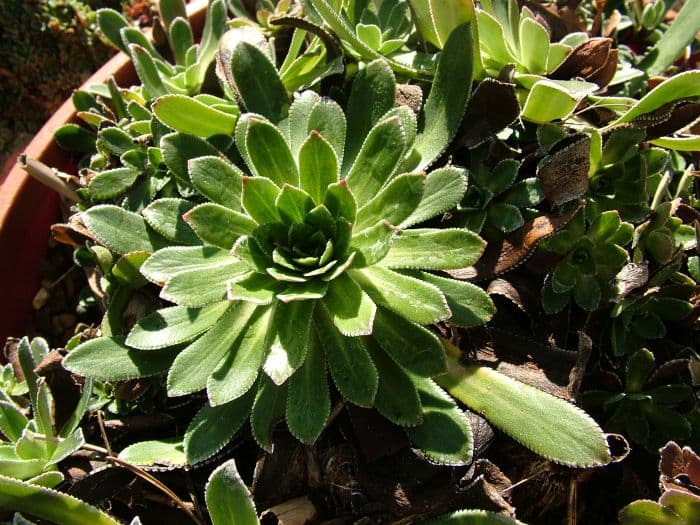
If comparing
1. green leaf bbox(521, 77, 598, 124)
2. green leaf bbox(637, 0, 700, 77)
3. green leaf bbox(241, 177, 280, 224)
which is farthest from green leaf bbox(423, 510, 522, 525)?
green leaf bbox(637, 0, 700, 77)

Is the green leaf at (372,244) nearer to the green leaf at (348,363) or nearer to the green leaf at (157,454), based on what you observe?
the green leaf at (348,363)

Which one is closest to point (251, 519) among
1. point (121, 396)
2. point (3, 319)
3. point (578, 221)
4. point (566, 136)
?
point (121, 396)

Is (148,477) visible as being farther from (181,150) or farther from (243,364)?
(181,150)

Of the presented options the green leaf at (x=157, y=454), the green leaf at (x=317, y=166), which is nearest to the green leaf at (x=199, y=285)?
the green leaf at (x=317, y=166)

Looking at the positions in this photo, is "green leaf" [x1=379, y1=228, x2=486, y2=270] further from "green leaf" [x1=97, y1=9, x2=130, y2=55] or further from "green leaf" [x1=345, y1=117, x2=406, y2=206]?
"green leaf" [x1=97, y1=9, x2=130, y2=55]

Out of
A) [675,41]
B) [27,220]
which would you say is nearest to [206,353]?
[27,220]

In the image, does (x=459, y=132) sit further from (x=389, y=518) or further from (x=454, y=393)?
(x=389, y=518)
